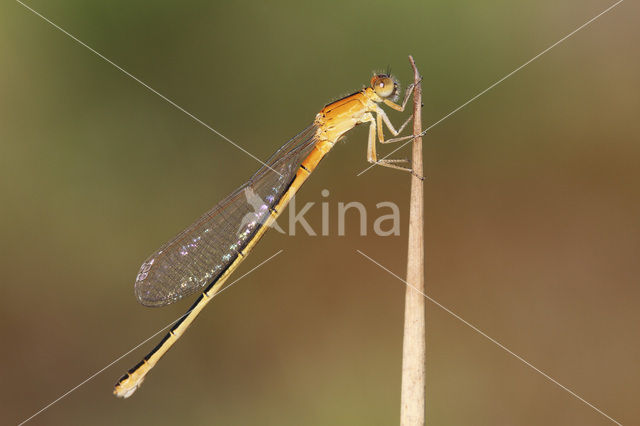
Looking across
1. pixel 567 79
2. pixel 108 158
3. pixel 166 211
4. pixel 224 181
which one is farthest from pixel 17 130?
pixel 567 79

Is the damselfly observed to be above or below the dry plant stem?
above

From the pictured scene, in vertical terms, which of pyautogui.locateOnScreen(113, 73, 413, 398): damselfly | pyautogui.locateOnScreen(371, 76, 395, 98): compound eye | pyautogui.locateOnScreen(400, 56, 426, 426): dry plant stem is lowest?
pyautogui.locateOnScreen(400, 56, 426, 426): dry plant stem

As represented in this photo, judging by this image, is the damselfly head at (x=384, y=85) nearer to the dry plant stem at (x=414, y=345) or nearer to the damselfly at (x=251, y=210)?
the damselfly at (x=251, y=210)

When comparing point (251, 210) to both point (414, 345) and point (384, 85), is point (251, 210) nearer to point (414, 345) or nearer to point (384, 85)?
point (384, 85)

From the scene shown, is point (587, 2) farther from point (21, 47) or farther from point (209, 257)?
point (21, 47)

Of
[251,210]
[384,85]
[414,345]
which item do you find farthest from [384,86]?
[414,345]

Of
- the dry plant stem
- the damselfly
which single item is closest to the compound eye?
the damselfly

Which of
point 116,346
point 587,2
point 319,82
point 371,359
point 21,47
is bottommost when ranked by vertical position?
point 116,346

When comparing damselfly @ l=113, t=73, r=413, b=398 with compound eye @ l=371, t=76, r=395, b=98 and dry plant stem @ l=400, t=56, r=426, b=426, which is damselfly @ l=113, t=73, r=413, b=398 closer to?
compound eye @ l=371, t=76, r=395, b=98
